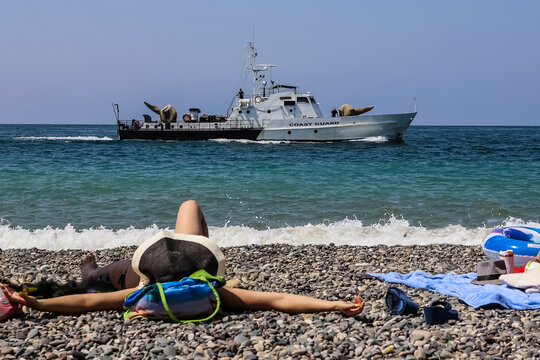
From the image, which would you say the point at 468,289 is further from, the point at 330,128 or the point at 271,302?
the point at 330,128

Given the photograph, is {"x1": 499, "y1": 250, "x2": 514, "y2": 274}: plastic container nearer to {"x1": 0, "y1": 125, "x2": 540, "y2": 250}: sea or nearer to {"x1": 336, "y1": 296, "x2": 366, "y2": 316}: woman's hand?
{"x1": 336, "y1": 296, "x2": 366, "y2": 316}: woman's hand

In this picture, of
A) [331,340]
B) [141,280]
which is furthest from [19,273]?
[331,340]

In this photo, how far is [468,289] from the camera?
482 cm

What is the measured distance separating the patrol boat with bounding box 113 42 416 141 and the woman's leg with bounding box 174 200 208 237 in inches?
1275

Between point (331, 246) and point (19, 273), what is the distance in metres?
4.01

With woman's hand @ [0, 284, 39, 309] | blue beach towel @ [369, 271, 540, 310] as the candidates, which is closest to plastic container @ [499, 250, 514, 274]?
blue beach towel @ [369, 271, 540, 310]

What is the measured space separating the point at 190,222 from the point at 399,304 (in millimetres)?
1797

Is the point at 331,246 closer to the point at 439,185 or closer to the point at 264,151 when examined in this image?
the point at 439,185

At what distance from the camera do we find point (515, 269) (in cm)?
A: 539

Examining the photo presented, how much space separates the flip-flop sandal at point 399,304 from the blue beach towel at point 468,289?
70cm

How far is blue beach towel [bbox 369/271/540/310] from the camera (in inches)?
173

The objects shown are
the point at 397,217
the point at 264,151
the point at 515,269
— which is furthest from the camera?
the point at 264,151

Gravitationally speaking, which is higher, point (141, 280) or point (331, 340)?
point (141, 280)

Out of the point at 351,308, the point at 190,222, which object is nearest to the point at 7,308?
the point at 190,222
